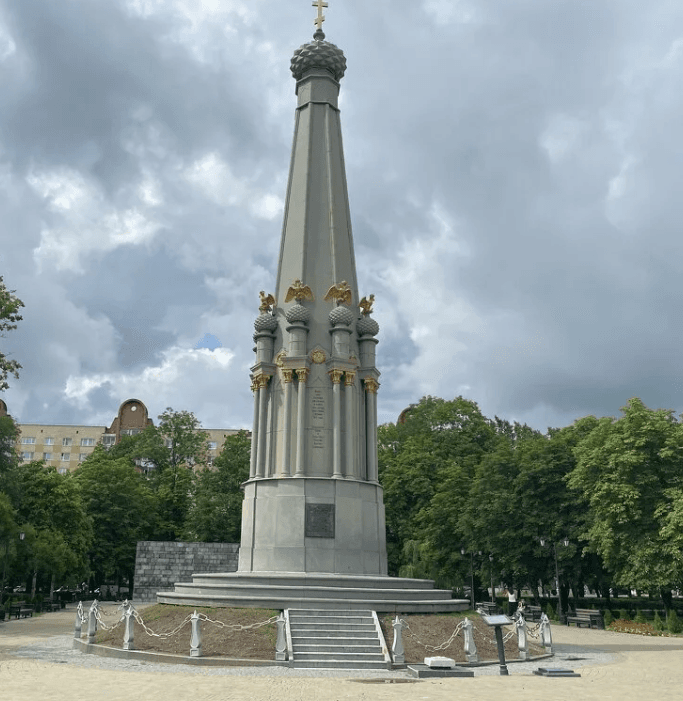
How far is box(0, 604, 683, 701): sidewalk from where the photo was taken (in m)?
13.7

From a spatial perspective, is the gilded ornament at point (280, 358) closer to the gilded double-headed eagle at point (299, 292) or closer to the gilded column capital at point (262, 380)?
the gilded column capital at point (262, 380)

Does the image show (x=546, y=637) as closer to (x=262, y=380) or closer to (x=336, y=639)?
(x=336, y=639)

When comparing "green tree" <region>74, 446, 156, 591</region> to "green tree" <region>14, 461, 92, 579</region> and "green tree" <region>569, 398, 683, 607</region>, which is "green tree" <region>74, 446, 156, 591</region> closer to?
"green tree" <region>14, 461, 92, 579</region>

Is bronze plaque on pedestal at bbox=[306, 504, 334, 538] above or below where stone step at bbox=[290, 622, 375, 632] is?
above

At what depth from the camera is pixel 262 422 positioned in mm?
26578

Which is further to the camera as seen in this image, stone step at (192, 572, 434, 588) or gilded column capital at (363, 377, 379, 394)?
gilded column capital at (363, 377, 379, 394)

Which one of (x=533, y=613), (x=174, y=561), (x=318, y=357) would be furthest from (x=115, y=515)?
(x=318, y=357)

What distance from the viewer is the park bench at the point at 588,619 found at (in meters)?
36.5

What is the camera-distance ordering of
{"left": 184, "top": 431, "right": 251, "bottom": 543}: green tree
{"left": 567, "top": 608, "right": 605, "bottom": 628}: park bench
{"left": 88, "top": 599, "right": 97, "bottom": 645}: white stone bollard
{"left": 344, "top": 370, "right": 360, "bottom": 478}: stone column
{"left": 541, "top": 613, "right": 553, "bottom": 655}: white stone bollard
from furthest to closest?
1. {"left": 184, "top": 431, "right": 251, "bottom": 543}: green tree
2. {"left": 567, "top": 608, "right": 605, "bottom": 628}: park bench
3. {"left": 344, "top": 370, "right": 360, "bottom": 478}: stone column
4. {"left": 541, "top": 613, "right": 553, "bottom": 655}: white stone bollard
5. {"left": 88, "top": 599, "right": 97, "bottom": 645}: white stone bollard

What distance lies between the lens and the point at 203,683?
590 inches

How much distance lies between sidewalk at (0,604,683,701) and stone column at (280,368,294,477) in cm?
850

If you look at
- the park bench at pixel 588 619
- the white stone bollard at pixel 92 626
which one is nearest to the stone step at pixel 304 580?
the white stone bollard at pixel 92 626

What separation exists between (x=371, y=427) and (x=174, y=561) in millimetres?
26319

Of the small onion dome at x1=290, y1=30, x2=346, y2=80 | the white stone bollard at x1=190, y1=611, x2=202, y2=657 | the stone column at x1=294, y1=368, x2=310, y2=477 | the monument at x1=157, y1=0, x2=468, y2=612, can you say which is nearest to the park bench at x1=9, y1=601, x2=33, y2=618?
the monument at x1=157, y1=0, x2=468, y2=612
